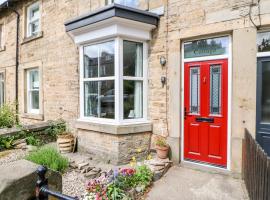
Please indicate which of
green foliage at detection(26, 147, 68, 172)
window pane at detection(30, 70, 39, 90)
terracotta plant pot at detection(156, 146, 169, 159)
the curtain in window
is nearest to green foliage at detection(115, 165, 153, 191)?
terracotta plant pot at detection(156, 146, 169, 159)

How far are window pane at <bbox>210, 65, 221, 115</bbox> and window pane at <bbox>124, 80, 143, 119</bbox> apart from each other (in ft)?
6.17

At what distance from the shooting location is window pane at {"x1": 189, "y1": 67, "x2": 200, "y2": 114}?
5.77 metres

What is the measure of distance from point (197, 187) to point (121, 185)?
4.76ft

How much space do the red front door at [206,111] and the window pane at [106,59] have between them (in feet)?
6.27

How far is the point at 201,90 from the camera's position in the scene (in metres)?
5.68

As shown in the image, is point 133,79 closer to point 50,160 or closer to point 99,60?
point 99,60

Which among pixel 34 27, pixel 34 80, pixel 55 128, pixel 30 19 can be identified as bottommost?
pixel 55 128

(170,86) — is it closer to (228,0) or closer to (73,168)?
(228,0)

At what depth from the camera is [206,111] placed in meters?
5.63

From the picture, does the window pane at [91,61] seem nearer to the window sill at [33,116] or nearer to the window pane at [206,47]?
the window pane at [206,47]

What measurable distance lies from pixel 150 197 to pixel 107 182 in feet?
2.67

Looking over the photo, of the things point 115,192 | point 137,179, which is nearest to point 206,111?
point 137,179

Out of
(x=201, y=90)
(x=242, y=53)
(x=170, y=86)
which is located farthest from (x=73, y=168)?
(x=242, y=53)

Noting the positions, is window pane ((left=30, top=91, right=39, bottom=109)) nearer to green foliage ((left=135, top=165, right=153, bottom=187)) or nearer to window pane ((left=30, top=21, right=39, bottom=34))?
window pane ((left=30, top=21, right=39, bottom=34))
